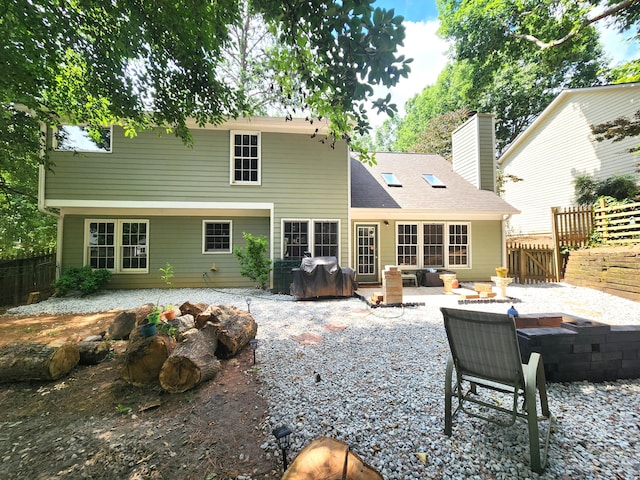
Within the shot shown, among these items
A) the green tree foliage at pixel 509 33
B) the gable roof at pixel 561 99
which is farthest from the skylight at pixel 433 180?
the gable roof at pixel 561 99

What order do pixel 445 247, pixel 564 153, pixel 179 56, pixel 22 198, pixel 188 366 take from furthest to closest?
pixel 564 153 < pixel 22 198 < pixel 445 247 < pixel 179 56 < pixel 188 366

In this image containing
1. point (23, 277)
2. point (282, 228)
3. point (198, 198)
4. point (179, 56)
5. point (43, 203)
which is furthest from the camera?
point (282, 228)

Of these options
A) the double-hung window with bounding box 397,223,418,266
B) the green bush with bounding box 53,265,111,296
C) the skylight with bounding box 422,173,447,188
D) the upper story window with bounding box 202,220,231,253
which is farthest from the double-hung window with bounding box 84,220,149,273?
the skylight with bounding box 422,173,447,188

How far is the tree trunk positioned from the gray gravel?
1.11 m

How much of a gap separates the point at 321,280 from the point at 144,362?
4.55 metres

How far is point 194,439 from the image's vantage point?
2.01m

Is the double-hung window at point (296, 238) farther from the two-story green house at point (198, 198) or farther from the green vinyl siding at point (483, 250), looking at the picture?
the green vinyl siding at point (483, 250)

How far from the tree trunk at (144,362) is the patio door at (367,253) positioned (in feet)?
23.8

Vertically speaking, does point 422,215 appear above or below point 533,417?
above

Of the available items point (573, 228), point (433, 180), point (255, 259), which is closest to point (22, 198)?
point (255, 259)

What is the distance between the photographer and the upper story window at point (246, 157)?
8.35 metres

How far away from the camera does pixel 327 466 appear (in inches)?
51.8

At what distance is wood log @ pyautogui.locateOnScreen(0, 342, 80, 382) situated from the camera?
2799 mm

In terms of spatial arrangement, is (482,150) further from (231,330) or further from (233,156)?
(231,330)
